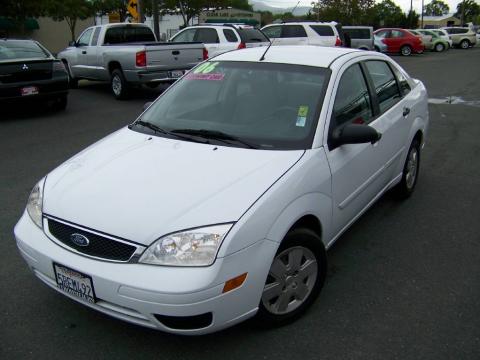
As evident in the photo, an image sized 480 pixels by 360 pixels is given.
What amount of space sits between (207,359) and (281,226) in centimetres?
85

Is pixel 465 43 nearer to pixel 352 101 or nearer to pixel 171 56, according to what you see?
pixel 171 56

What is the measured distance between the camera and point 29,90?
9227mm

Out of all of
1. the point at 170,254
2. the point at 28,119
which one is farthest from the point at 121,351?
the point at 28,119

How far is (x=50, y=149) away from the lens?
23.7 feet

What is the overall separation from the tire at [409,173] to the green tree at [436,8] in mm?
134567

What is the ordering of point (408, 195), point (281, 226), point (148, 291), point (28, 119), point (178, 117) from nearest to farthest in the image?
1. point (148, 291)
2. point (281, 226)
3. point (178, 117)
4. point (408, 195)
5. point (28, 119)

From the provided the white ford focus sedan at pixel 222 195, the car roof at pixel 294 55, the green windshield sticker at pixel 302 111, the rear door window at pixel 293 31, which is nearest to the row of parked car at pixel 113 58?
the rear door window at pixel 293 31

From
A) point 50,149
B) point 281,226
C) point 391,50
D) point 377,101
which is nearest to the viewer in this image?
point 281,226

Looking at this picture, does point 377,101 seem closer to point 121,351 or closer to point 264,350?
point 264,350

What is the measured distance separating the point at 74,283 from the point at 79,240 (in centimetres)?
23

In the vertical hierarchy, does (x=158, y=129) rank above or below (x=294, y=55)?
below

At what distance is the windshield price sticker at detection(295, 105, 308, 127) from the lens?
334cm

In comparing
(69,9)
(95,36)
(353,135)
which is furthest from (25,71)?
(69,9)

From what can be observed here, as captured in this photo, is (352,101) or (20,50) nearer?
(352,101)
